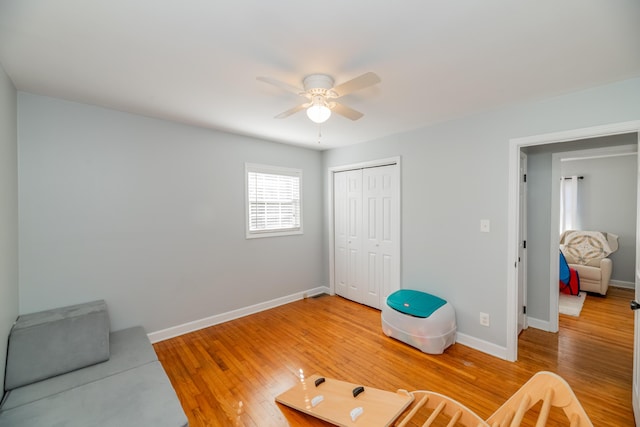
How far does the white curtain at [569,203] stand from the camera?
16.7 ft

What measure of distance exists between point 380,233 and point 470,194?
4.33 ft

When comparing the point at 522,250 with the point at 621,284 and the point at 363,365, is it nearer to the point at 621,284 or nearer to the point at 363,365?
the point at 363,365

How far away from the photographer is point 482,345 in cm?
277

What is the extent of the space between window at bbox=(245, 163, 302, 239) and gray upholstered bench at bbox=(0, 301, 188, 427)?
192 centimetres

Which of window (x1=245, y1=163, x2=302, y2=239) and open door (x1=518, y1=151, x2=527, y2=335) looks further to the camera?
window (x1=245, y1=163, x2=302, y2=239)

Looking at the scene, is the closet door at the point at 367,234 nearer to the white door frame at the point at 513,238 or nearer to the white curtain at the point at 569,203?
the white door frame at the point at 513,238

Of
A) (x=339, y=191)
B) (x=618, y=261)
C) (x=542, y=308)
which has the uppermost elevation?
(x=339, y=191)

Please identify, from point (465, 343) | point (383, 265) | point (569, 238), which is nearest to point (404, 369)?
point (465, 343)

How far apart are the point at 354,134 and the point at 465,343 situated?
2797 mm

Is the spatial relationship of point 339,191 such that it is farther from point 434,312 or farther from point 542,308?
point 542,308

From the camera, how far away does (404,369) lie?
246 centimetres

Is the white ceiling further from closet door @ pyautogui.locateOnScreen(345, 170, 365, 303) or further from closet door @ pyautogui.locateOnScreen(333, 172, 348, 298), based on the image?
closet door @ pyautogui.locateOnScreen(333, 172, 348, 298)

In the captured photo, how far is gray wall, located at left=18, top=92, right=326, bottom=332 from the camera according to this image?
237cm

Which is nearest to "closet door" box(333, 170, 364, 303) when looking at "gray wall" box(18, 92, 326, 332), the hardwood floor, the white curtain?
the hardwood floor
